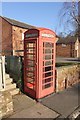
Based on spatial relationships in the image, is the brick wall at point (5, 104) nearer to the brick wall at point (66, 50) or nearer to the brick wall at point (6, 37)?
the brick wall at point (6, 37)

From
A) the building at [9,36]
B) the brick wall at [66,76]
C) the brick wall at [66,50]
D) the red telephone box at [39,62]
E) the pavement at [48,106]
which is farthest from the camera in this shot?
the brick wall at [66,50]

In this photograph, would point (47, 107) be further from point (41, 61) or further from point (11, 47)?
point (11, 47)

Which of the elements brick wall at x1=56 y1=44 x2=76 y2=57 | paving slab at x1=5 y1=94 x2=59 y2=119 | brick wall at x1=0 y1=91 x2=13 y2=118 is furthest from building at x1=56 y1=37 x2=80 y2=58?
brick wall at x1=0 y1=91 x2=13 y2=118

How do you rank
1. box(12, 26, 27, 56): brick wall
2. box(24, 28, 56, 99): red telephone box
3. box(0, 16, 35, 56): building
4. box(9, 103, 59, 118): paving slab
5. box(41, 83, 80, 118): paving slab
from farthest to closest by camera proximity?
box(12, 26, 27, 56): brick wall, box(0, 16, 35, 56): building, box(24, 28, 56, 99): red telephone box, box(41, 83, 80, 118): paving slab, box(9, 103, 59, 118): paving slab

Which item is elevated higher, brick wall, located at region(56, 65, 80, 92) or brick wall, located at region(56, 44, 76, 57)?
brick wall, located at region(56, 44, 76, 57)

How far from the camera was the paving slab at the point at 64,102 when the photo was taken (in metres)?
4.78

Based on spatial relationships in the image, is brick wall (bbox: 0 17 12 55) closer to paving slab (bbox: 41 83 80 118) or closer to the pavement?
paving slab (bbox: 41 83 80 118)

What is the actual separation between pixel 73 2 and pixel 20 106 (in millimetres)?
10884

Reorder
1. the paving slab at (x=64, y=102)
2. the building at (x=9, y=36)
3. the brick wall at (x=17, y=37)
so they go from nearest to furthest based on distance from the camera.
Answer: the paving slab at (x=64, y=102), the building at (x=9, y=36), the brick wall at (x=17, y=37)

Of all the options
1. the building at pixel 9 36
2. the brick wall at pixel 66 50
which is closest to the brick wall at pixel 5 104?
the building at pixel 9 36

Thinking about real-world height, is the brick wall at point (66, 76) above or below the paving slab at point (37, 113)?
above

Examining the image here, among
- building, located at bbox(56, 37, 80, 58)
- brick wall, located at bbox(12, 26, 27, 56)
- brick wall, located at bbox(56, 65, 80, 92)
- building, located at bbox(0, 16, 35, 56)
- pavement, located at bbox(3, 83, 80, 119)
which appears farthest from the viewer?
building, located at bbox(56, 37, 80, 58)

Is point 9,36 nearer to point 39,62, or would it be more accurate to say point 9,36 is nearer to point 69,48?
point 69,48

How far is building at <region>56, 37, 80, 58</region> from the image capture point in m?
31.2
